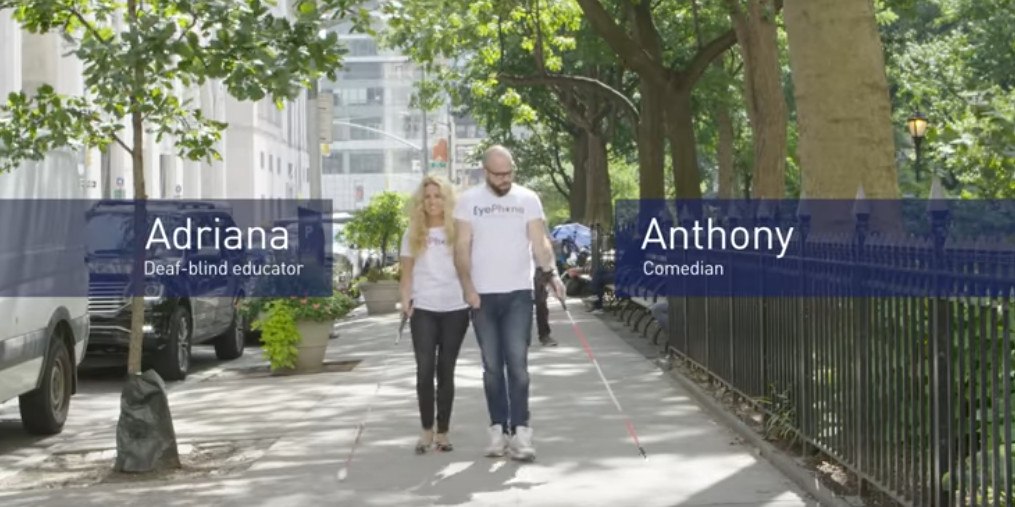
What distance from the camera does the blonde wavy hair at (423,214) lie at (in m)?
9.48

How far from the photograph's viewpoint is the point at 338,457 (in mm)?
9977

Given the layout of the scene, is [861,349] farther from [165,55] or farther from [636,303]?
[636,303]

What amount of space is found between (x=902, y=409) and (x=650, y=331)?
13.4m

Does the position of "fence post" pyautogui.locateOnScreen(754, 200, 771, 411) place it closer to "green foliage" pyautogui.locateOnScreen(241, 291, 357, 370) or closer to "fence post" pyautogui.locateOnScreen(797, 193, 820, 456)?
"fence post" pyautogui.locateOnScreen(797, 193, 820, 456)

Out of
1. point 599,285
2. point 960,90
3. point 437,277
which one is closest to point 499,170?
point 437,277

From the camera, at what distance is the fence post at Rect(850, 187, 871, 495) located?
24.5 ft

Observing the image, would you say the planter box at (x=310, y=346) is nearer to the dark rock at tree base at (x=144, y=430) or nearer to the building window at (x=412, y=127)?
the dark rock at tree base at (x=144, y=430)

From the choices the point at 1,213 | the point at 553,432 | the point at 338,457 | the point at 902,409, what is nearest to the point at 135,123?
the point at 1,213

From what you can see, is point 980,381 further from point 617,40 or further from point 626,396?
point 617,40

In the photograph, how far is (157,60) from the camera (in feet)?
30.1

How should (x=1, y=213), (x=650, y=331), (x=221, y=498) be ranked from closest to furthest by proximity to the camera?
(x=221, y=498) < (x=1, y=213) < (x=650, y=331)
